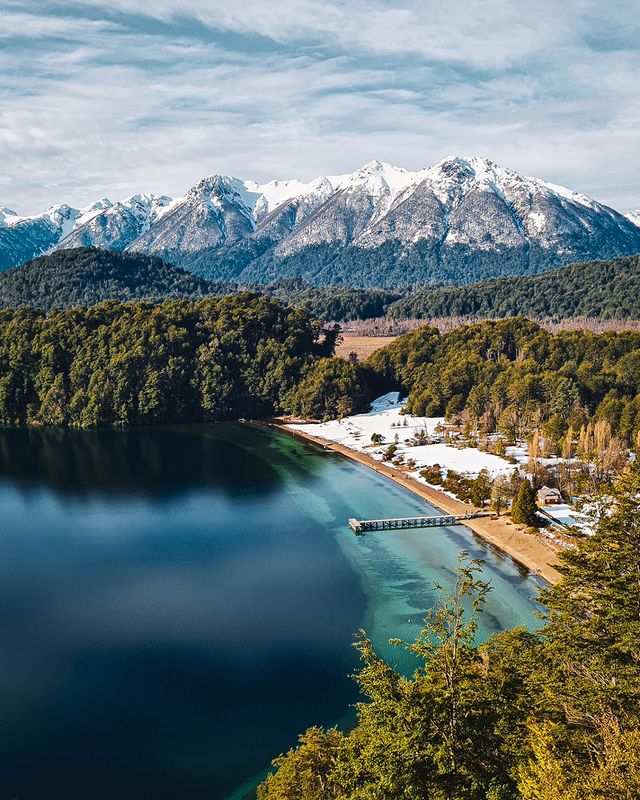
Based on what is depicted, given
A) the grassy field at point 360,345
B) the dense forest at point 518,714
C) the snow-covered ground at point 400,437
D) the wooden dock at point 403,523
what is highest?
the grassy field at point 360,345

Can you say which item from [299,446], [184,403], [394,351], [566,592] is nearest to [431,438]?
[299,446]

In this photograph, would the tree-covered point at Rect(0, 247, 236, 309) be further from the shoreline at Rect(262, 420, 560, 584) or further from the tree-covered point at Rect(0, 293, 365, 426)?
the shoreline at Rect(262, 420, 560, 584)

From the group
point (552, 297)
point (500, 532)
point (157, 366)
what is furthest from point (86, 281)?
point (500, 532)

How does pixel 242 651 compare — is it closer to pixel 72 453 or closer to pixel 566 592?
pixel 566 592

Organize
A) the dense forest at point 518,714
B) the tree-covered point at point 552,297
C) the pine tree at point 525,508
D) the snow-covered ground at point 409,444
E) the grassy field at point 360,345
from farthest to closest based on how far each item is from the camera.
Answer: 1. the tree-covered point at point 552,297
2. the grassy field at point 360,345
3. the snow-covered ground at point 409,444
4. the pine tree at point 525,508
5. the dense forest at point 518,714

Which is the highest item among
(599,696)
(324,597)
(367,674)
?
(367,674)

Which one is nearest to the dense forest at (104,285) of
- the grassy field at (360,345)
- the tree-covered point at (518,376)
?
the grassy field at (360,345)

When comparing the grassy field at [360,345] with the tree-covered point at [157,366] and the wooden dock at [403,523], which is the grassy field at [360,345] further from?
the wooden dock at [403,523]
